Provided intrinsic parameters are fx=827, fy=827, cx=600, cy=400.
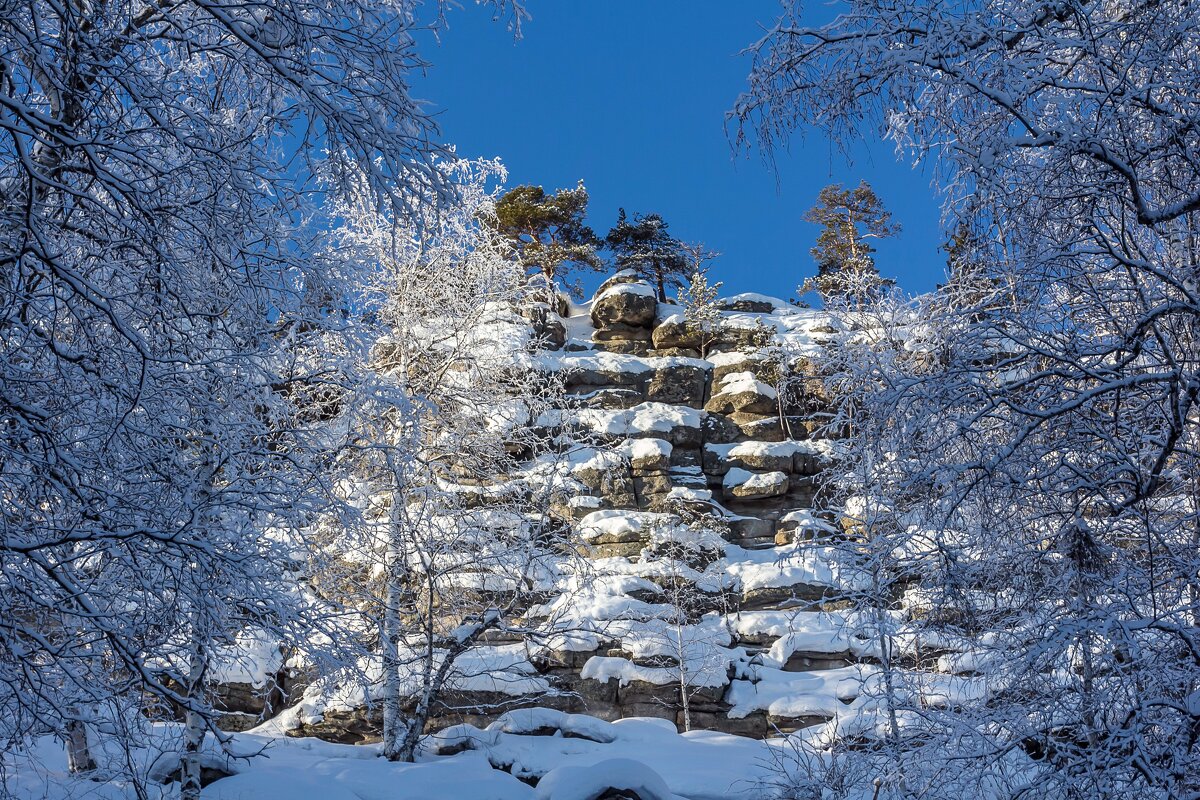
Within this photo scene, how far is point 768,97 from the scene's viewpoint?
14.6ft

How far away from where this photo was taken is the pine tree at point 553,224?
36250mm

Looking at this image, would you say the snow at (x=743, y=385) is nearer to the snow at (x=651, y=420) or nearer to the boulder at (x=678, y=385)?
the boulder at (x=678, y=385)

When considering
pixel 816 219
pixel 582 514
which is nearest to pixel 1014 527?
pixel 582 514

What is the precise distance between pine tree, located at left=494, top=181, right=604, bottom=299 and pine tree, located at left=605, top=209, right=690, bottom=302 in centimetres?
120

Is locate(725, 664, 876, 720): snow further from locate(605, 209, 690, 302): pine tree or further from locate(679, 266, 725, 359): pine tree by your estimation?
locate(605, 209, 690, 302): pine tree

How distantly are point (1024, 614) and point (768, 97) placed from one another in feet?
10.0

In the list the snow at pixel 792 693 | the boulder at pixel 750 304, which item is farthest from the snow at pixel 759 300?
the snow at pixel 792 693

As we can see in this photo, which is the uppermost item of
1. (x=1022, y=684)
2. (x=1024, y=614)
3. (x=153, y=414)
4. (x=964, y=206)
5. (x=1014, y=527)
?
(x=964, y=206)

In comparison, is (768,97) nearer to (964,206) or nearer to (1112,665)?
(964,206)

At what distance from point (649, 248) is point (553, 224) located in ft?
14.9

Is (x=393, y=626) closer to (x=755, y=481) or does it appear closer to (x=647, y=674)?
(x=647, y=674)

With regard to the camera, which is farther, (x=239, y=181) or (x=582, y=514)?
(x=582, y=514)

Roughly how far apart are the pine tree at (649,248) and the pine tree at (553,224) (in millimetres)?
1204

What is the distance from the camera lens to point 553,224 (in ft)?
124
